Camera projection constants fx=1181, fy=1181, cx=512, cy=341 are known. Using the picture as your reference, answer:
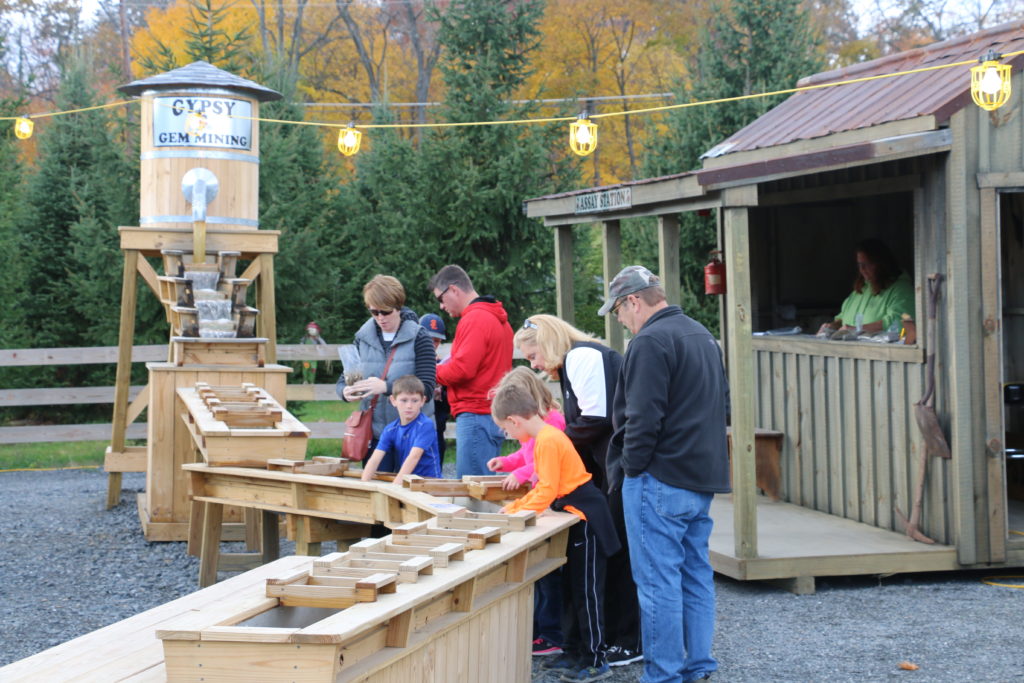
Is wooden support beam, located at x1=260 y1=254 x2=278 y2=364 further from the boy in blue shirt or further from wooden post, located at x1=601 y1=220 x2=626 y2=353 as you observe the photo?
Answer: the boy in blue shirt

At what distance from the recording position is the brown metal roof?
7.40 meters

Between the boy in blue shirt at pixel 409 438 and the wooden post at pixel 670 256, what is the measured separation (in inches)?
110

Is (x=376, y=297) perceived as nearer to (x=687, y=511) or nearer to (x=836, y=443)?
(x=687, y=511)

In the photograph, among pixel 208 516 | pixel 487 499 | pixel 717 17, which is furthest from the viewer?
pixel 717 17

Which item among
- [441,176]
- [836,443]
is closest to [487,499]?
[836,443]

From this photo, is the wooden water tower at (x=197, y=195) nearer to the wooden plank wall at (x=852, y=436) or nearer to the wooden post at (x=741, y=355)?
the wooden plank wall at (x=852, y=436)

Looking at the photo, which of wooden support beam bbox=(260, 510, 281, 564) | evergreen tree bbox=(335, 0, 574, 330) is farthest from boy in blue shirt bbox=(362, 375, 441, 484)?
evergreen tree bbox=(335, 0, 574, 330)

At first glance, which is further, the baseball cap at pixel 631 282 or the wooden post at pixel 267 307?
the wooden post at pixel 267 307

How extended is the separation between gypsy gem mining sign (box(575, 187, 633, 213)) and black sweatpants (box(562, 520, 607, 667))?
141 inches

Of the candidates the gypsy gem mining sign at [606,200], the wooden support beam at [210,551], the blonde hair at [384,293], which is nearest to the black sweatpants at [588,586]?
the blonde hair at [384,293]

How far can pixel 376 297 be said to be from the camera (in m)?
7.09

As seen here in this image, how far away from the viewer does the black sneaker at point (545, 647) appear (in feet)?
19.6

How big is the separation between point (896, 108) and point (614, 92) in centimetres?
2468

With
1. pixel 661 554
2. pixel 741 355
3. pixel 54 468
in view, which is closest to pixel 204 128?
pixel 741 355
